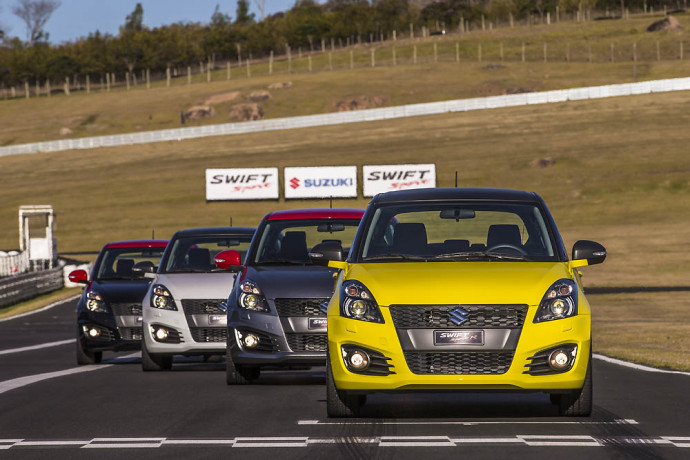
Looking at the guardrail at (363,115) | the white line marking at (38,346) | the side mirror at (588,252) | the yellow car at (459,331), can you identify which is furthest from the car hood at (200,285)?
the guardrail at (363,115)

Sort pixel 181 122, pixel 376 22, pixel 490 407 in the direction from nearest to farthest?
Result: 1. pixel 490 407
2. pixel 181 122
3. pixel 376 22

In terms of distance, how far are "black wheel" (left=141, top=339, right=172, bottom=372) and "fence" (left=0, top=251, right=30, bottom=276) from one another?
30.9 metres

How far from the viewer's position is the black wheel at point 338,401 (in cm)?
989

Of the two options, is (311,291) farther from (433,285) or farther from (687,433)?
(687,433)

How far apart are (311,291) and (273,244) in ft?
4.24

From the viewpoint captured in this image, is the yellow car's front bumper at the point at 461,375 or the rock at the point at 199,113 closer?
the yellow car's front bumper at the point at 461,375

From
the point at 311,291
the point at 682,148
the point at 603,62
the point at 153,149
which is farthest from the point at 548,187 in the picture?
the point at 311,291

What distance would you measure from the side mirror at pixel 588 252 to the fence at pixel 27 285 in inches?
1089

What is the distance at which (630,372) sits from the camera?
14.6 m

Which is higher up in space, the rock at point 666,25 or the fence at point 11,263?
the rock at point 666,25

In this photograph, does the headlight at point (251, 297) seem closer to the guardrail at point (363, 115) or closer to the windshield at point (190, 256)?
the windshield at point (190, 256)

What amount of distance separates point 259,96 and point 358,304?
9126 centimetres

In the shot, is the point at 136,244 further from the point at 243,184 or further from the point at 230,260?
the point at 243,184

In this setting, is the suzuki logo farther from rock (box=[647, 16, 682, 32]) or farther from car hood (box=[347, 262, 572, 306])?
rock (box=[647, 16, 682, 32])
